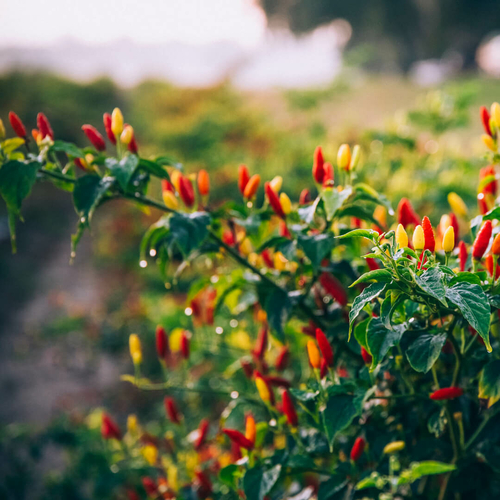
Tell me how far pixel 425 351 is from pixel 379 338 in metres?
0.06

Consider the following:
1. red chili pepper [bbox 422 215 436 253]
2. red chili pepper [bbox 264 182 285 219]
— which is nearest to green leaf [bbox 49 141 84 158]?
red chili pepper [bbox 264 182 285 219]

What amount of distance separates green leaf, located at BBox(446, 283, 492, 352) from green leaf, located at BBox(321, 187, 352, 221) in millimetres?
232

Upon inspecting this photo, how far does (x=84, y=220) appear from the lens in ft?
2.26

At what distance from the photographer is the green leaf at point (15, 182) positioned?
26.2 inches

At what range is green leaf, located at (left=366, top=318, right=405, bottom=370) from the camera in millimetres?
545

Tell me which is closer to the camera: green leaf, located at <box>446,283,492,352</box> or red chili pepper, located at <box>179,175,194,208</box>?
green leaf, located at <box>446,283,492,352</box>

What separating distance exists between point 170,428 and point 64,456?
1.88 ft

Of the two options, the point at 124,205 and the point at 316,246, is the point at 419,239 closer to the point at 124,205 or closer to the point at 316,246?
the point at 316,246

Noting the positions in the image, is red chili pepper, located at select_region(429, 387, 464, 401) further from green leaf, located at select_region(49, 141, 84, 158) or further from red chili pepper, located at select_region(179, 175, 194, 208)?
green leaf, located at select_region(49, 141, 84, 158)

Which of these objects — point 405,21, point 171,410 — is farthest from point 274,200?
point 405,21

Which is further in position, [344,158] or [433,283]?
[344,158]

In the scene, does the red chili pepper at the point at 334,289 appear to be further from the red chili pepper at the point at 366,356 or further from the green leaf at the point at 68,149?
the green leaf at the point at 68,149

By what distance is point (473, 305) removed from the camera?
0.47m

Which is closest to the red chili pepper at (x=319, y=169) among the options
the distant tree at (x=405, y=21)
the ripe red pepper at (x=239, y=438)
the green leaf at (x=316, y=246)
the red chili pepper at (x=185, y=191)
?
the green leaf at (x=316, y=246)
